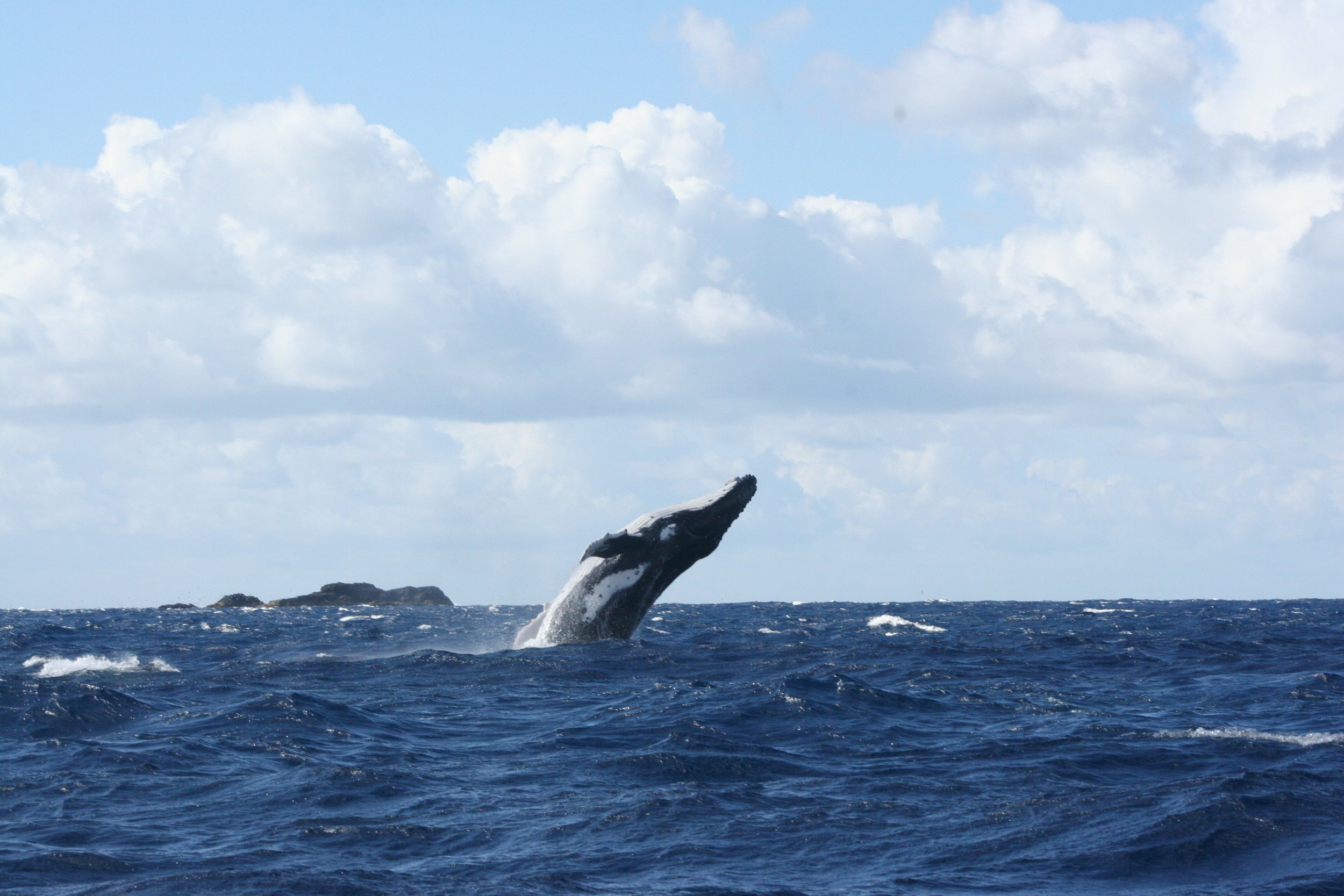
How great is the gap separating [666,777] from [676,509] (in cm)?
898

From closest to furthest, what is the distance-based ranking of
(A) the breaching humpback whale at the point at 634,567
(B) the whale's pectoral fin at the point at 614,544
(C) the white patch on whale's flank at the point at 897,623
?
(B) the whale's pectoral fin at the point at 614,544 → (A) the breaching humpback whale at the point at 634,567 → (C) the white patch on whale's flank at the point at 897,623

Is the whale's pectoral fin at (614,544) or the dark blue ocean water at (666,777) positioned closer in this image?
the dark blue ocean water at (666,777)

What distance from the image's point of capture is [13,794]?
11.5m

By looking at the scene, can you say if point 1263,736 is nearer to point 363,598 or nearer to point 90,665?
point 90,665

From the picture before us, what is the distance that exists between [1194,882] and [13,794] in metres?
10.2

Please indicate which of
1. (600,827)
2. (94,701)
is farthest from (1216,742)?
(94,701)

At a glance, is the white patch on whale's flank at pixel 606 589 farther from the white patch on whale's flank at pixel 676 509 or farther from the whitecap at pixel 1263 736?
the whitecap at pixel 1263 736

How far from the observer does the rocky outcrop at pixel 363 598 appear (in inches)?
4845

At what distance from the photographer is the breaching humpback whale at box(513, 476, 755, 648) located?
20.8 meters

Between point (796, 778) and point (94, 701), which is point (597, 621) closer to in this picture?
point (94, 701)

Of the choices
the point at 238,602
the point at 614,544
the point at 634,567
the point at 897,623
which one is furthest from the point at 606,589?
the point at 238,602

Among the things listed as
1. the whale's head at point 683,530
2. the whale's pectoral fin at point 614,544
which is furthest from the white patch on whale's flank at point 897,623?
the whale's pectoral fin at point 614,544

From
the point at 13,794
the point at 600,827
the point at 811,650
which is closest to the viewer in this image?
the point at 600,827

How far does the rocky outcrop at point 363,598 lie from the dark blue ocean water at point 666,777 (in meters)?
103
